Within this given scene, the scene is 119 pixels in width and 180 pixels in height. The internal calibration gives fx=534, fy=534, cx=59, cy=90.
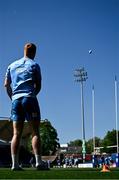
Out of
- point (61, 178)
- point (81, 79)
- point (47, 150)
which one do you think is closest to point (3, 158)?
point (81, 79)

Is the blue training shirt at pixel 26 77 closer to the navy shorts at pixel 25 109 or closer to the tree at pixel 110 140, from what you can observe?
the navy shorts at pixel 25 109

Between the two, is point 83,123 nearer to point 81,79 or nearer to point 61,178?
point 81,79

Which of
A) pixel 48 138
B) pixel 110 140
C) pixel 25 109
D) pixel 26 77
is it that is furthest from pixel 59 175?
pixel 110 140

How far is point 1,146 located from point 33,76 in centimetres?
4324

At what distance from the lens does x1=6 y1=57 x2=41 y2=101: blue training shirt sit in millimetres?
8805

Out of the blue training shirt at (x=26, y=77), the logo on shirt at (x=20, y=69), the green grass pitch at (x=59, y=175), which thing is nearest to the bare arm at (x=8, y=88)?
the blue training shirt at (x=26, y=77)

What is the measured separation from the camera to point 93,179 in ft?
20.6

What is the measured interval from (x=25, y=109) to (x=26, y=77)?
534 mm

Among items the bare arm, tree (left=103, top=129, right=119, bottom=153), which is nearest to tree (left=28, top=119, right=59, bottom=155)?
tree (left=103, top=129, right=119, bottom=153)

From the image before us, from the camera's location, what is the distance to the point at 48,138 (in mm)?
97875

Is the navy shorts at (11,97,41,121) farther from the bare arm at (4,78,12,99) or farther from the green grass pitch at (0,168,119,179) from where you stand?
the green grass pitch at (0,168,119,179)

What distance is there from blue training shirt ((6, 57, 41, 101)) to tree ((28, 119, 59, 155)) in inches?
3404

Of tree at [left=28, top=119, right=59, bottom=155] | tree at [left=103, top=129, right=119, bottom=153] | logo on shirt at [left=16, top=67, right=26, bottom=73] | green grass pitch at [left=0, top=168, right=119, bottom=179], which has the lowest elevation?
green grass pitch at [left=0, top=168, right=119, bottom=179]

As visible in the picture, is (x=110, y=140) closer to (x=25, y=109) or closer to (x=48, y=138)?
(x=48, y=138)
